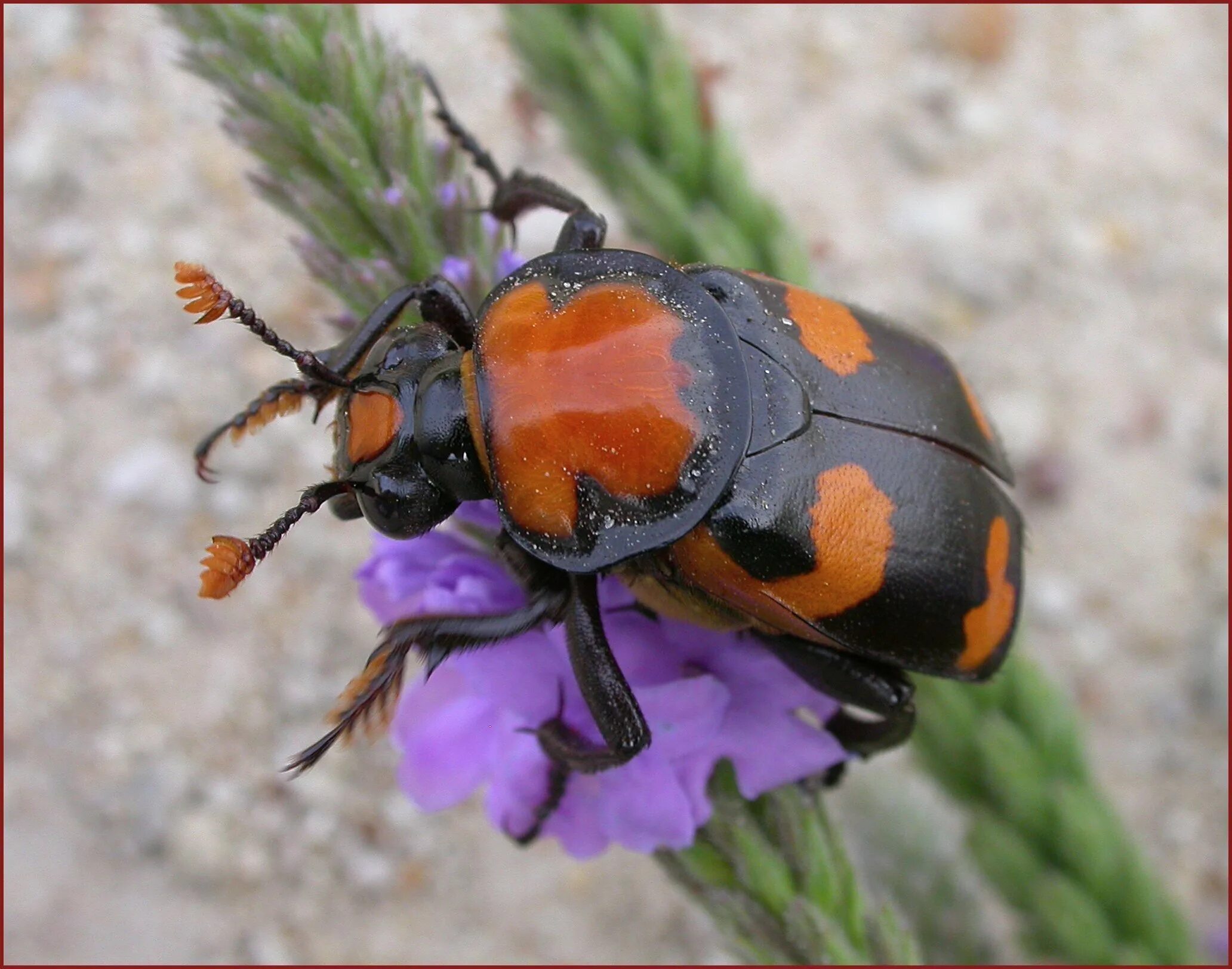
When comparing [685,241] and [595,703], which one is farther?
[685,241]

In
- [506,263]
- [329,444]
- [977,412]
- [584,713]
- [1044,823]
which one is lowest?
[329,444]

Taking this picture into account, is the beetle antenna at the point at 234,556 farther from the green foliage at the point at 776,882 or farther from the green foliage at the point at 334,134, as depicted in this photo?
the green foliage at the point at 776,882

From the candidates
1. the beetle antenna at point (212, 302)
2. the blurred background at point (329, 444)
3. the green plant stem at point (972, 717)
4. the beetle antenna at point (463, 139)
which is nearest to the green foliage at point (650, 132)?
the green plant stem at point (972, 717)

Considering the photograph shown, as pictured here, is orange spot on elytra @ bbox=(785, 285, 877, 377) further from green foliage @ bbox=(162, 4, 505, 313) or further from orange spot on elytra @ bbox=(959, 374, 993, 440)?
green foliage @ bbox=(162, 4, 505, 313)

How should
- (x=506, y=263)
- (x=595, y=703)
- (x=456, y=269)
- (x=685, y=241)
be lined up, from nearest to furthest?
1. (x=595, y=703)
2. (x=456, y=269)
3. (x=506, y=263)
4. (x=685, y=241)

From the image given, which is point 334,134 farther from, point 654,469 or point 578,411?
point 654,469

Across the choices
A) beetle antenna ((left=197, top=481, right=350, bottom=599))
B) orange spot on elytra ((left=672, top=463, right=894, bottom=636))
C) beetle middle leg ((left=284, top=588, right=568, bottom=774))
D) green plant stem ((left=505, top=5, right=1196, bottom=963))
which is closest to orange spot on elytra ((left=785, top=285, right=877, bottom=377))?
orange spot on elytra ((left=672, top=463, right=894, bottom=636))

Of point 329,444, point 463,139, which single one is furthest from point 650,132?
point 329,444

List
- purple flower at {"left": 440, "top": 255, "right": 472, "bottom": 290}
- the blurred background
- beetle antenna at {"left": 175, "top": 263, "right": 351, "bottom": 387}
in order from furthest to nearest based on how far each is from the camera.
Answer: the blurred background → purple flower at {"left": 440, "top": 255, "right": 472, "bottom": 290} → beetle antenna at {"left": 175, "top": 263, "right": 351, "bottom": 387}
